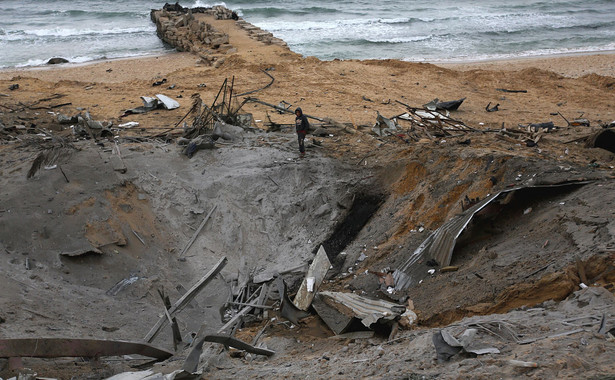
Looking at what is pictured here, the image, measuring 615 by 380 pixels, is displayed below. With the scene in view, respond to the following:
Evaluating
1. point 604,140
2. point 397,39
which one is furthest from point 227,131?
point 397,39

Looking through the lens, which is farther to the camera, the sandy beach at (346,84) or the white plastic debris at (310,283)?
the sandy beach at (346,84)

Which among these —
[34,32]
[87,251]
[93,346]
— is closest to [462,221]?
[93,346]

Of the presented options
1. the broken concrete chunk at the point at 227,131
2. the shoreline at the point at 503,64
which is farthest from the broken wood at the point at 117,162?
the shoreline at the point at 503,64

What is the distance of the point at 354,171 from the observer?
955 cm

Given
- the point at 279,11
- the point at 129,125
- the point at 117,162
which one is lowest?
the point at 129,125

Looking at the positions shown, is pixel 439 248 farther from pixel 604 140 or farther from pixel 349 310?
pixel 604 140

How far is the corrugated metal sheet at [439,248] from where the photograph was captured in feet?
22.4

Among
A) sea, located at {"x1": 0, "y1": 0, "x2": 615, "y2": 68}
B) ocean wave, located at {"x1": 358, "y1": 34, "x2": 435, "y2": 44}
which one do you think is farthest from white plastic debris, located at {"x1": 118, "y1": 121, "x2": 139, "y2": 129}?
ocean wave, located at {"x1": 358, "y1": 34, "x2": 435, "y2": 44}

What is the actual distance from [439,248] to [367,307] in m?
1.49

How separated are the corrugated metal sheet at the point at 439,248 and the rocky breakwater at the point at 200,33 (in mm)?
14808

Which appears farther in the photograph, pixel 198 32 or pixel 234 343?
pixel 198 32

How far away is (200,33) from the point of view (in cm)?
2373

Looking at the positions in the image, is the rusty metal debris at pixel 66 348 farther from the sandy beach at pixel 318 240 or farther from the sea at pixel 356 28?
the sea at pixel 356 28

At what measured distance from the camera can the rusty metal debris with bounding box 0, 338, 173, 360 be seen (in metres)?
4.55
